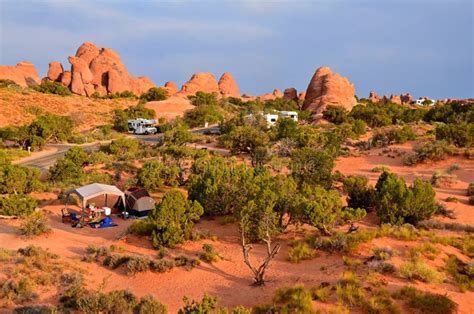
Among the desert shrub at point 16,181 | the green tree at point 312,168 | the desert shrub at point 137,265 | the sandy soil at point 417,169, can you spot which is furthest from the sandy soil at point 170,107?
the desert shrub at point 137,265

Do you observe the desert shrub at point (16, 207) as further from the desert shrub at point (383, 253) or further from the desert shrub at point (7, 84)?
the desert shrub at point (7, 84)

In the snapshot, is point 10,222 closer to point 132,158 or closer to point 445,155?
point 132,158

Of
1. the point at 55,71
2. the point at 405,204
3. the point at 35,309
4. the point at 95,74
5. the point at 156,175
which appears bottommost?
the point at 35,309

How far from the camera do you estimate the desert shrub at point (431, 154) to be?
2780cm

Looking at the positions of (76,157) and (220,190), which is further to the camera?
(76,157)

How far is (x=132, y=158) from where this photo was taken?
31.3 metres

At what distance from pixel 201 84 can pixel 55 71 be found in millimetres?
32567

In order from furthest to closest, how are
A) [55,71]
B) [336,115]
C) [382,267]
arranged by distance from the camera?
[55,71] < [336,115] < [382,267]

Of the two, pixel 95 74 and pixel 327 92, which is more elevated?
pixel 95 74

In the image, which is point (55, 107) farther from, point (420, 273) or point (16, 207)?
point (420, 273)

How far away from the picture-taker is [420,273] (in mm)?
10781

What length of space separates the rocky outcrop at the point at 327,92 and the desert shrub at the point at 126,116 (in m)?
28.1

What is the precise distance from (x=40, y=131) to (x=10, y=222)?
85.0ft

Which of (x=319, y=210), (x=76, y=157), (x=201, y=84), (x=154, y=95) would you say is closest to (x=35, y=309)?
(x=319, y=210)
